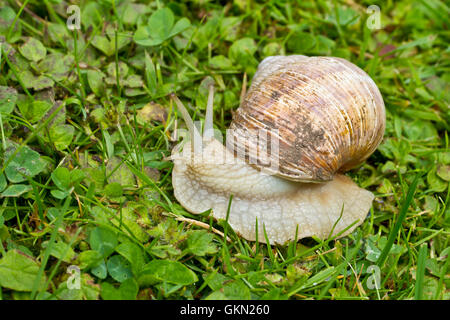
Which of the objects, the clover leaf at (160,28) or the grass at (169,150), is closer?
the grass at (169,150)

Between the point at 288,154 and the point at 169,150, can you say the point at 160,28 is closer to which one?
the point at 169,150

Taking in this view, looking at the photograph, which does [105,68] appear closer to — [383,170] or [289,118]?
[289,118]

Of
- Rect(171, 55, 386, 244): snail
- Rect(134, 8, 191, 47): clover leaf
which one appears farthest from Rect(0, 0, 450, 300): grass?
Rect(171, 55, 386, 244): snail

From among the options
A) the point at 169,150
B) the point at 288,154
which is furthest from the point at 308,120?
Answer: the point at 169,150

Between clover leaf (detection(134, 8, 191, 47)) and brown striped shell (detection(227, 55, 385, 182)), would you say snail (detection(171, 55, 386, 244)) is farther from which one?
clover leaf (detection(134, 8, 191, 47))

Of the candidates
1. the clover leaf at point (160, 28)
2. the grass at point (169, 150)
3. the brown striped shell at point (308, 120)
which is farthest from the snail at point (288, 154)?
the clover leaf at point (160, 28)

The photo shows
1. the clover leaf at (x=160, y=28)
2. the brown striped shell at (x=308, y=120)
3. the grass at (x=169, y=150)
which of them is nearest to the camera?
the grass at (x=169, y=150)

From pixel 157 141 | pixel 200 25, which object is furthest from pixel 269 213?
pixel 200 25

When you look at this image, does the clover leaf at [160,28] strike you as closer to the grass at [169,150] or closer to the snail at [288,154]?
the grass at [169,150]
